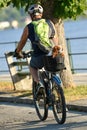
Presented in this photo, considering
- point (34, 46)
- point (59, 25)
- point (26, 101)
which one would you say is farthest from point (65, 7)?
point (34, 46)

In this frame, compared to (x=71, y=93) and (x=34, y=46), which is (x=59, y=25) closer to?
(x=71, y=93)

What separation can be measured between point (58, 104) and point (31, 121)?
842mm

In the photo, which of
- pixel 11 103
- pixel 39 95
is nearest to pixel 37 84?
pixel 39 95

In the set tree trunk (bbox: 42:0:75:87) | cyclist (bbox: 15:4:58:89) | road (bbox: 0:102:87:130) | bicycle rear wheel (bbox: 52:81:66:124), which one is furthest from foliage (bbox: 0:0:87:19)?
bicycle rear wheel (bbox: 52:81:66:124)

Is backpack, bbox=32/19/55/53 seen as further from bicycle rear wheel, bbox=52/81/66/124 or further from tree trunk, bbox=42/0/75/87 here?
tree trunk, bbox=42/0/75/87

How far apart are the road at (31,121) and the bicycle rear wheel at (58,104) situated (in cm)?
11

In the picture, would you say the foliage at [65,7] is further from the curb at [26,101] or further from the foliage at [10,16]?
the foliage at [10,16]

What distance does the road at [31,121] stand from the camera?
8.46 m

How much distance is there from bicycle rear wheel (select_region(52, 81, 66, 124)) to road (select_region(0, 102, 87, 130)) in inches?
4.4

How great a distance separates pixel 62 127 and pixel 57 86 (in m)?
0.62

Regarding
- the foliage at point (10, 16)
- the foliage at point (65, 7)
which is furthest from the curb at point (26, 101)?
the foliage at point (10, 16)

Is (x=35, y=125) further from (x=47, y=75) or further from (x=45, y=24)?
(x=45, y=24)

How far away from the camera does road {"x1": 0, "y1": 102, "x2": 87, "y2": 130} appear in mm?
8461

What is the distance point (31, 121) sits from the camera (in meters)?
9.18
